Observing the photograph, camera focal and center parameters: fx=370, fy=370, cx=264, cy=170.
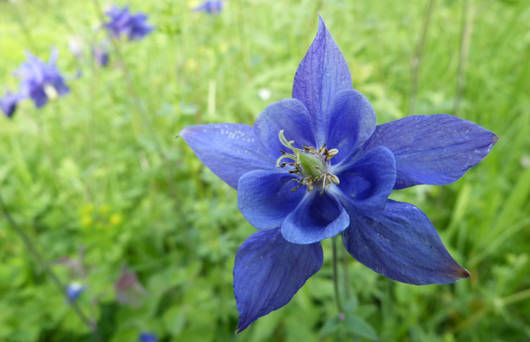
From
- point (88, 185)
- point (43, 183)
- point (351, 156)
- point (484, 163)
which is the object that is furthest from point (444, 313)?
point (43, 183)

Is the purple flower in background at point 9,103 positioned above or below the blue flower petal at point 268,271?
below

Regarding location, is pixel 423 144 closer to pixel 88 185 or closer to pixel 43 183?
pixel 88 185

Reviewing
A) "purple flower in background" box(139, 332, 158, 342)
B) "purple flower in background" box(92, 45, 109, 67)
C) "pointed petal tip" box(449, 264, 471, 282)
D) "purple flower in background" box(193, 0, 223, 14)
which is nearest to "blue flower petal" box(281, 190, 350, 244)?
"pointed petal tip" box(449, 264, 471, 282)

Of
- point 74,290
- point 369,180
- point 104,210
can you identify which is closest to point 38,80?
point 104,210

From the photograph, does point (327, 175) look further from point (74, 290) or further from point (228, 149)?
point (74, 290)

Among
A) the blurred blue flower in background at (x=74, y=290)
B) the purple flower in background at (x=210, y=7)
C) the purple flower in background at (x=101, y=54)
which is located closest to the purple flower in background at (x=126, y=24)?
the purple flower in background at (x=101, y=54)

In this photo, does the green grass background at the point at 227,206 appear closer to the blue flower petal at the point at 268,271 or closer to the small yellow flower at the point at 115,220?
the small yellow flower at the point at 115,220
